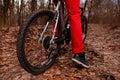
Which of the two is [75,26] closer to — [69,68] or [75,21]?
[75,21]

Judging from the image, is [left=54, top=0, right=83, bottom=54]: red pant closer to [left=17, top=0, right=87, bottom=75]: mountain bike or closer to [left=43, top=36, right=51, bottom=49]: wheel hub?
[left=17, top=0, right=87, bottom=75]: mountain bike

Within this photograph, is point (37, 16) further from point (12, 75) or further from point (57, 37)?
point (12, 75)

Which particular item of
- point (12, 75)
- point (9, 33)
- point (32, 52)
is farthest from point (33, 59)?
point (9, 33)

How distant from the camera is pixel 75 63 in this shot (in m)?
4.52

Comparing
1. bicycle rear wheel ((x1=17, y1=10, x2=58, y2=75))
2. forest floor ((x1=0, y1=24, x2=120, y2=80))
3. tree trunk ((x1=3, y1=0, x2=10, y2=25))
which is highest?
bicycle rear wheel ((x1=17, y1=10, x2=58, y2=75))

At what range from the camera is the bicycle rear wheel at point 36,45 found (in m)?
3.66

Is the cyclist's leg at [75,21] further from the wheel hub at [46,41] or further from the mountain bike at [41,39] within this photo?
the wheel hub at [46,41]

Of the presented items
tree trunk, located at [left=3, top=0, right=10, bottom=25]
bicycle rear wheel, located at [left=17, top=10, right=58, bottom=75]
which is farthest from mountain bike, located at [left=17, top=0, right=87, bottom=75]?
tree trunk, located at [left=3, top=0, right=10, bottom=25]

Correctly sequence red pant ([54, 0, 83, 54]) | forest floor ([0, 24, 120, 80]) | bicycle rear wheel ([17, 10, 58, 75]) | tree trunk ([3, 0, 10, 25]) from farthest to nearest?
tree trunk ([3, 0, 10, 25]) → forest floor ([0, 24, 120, 80]) → red pant ([54, 0, 83, 54]) → bicycle rear wheel ([17, 10, 58, 75])

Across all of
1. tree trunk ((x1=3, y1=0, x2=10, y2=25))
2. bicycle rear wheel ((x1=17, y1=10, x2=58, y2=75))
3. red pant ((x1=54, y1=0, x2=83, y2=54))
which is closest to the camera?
bicycle rear wheel ((x1=17, y1=10, x2=58, y2=75))

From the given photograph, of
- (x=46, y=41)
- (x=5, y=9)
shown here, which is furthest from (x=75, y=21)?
(x=5, y=9)

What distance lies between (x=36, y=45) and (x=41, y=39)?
158 millimetres

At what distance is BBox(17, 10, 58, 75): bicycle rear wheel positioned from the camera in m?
3.66

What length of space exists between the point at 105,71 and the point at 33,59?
1.14 meters
